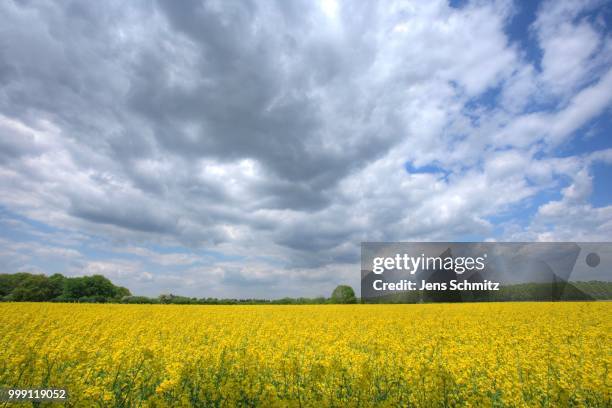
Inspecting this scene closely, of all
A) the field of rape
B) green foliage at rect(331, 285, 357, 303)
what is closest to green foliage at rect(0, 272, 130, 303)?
the field of rape

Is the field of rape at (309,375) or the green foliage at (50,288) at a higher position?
the green foliage at (50,288)

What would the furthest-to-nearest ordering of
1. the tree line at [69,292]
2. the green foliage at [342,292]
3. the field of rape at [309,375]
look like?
the green foliage at [342,292], the tree line at [69,292], the field of rape at [309,375]

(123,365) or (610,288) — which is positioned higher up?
(610,288)

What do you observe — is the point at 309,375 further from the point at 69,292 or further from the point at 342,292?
the point at 342,292

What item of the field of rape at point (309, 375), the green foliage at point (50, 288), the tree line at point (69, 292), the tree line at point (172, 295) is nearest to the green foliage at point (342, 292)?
the tree line at point (172, 295)

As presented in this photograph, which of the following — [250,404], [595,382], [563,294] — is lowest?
[250,404]

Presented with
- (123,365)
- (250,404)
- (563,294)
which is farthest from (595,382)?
(563,294)

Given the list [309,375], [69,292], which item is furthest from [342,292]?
[309,375]

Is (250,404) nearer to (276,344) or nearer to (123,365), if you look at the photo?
(123,365)

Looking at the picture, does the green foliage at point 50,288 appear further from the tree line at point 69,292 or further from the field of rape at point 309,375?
the field of rape at point 309,375

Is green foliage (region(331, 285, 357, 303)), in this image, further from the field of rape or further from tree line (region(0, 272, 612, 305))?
the field of rape

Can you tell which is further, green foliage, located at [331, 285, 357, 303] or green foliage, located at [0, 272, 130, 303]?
green foliage, located at [331, 285, 357, 303]

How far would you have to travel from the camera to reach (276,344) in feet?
38.3

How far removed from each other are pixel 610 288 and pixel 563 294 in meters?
7.00
